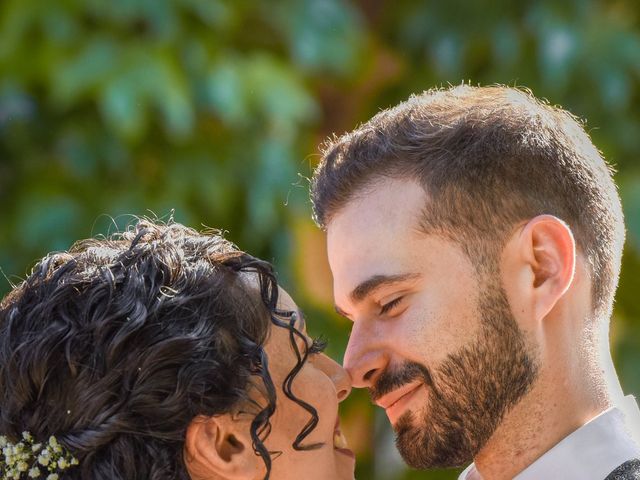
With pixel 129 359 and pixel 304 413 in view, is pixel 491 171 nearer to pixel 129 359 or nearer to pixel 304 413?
pixel 304 413

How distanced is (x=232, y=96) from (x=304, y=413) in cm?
306

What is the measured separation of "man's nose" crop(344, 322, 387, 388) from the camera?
3193 millimetres

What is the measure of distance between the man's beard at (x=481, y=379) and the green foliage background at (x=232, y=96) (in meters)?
2.90

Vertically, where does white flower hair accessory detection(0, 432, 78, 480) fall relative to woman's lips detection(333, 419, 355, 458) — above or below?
above

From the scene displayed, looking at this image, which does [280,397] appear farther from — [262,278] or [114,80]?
[114,80]

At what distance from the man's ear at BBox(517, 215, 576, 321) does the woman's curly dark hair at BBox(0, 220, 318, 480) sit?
0.65m

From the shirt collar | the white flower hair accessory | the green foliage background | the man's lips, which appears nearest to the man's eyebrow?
the man's lips

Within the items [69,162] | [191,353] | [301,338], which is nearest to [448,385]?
[301,338]

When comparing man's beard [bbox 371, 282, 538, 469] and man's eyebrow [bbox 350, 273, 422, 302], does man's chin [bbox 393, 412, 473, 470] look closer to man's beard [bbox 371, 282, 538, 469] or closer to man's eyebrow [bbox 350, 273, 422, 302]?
man's beard [bbox 371, 282, 538, 469]

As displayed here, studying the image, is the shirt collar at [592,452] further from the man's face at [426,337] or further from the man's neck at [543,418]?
the man's face at [426,337]

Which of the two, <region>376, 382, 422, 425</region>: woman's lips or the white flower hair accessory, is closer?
the white flower hair accessory

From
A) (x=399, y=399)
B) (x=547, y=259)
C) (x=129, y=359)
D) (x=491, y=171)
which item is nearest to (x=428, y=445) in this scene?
(x=399, y=399)

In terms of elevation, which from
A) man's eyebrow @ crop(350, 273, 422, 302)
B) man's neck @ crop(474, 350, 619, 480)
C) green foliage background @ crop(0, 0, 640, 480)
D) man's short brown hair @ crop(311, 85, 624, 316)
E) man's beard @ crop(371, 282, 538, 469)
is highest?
green foliage background @ crop(0, 0, 640, 480)

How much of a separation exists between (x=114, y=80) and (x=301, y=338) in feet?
9.45
